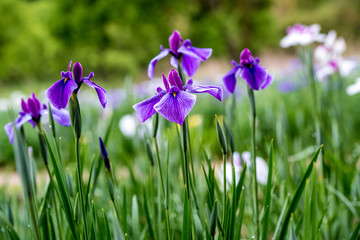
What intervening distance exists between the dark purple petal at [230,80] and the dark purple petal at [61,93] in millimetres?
250

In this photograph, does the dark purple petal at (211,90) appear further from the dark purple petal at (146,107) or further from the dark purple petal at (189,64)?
the dark purple petal at (189,64)

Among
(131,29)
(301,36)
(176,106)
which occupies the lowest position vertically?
(176,106)

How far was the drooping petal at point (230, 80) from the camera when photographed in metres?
0.57

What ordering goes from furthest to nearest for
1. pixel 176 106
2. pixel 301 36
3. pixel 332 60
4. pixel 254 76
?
pixel 332 60 → pixel 301 36 → pixel 254 76 → pixel 176 106

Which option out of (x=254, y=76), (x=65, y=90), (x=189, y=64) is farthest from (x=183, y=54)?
(x=65, y=90)

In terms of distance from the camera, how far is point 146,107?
440 millimetres

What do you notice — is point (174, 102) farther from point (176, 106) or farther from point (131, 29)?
point (131, 29)

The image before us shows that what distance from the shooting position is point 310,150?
106cm

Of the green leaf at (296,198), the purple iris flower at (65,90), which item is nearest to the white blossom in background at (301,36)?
the green leaf at (296,198)

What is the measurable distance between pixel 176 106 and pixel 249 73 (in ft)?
0.58

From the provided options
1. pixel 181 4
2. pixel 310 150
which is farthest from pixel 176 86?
pixel 181 4

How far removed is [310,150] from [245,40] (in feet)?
33.0

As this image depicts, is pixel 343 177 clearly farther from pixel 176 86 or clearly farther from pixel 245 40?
pixel 245 40

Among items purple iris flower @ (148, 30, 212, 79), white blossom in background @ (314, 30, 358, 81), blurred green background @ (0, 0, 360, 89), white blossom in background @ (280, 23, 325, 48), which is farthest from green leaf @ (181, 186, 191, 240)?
blurred green background @ (0, 0, 360, 89)
